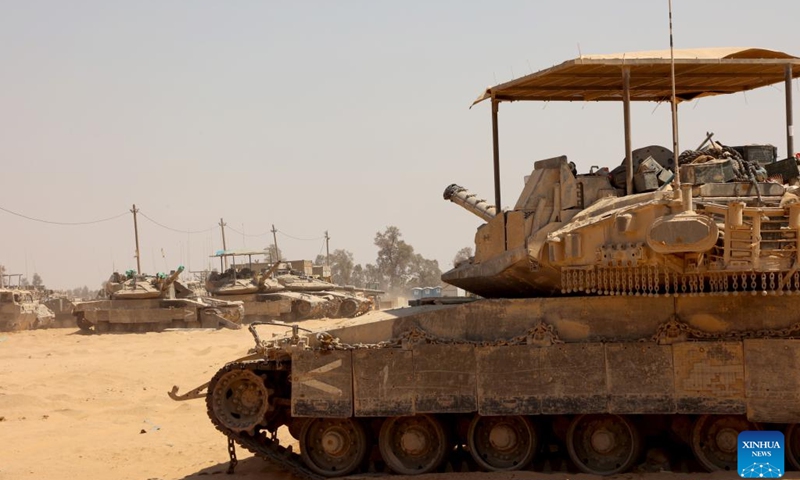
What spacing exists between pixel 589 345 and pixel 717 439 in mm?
1734

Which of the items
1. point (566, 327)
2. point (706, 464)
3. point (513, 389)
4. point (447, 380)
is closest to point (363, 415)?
point (447, 380)

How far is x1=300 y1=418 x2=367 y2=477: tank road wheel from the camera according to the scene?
11.5 meters

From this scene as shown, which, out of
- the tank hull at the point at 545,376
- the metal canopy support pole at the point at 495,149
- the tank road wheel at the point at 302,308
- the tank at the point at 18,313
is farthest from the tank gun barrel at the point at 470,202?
the tank at the point at 18,313

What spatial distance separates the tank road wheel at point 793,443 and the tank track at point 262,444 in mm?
→ 5014

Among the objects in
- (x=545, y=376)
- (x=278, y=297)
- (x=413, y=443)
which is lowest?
(x=413, y=443)

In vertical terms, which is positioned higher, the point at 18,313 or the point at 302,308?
the point at 18,313

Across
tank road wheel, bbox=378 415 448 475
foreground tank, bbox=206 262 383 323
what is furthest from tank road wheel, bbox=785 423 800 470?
Answer: foreground tank, bbox=206 262 383 323

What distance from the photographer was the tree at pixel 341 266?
318ft

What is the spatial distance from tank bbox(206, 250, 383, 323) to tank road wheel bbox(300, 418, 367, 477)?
981 inches

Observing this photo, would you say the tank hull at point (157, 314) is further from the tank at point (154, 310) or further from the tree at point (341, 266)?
the tree at point (341, 266)

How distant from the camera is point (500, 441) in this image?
11289 mm

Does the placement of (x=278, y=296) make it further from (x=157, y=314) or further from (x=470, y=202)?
(x=470, y=202)

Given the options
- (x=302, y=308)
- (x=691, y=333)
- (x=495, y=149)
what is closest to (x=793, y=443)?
(x=691, y=333)

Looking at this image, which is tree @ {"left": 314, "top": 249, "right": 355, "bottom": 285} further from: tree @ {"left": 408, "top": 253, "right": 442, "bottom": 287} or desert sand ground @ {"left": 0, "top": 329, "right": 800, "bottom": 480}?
desert sand ground @ {"left": 0, "top": 329, "right": 800, "bottom": 480}
